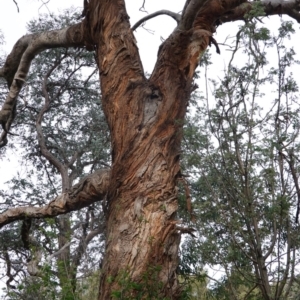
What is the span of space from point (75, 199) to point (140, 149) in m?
1.23

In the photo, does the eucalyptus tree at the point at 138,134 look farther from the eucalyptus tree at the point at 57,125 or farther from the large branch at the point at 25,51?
the eucalyptus tree at the point at 57,125

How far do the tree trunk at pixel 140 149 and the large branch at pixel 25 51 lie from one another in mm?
349

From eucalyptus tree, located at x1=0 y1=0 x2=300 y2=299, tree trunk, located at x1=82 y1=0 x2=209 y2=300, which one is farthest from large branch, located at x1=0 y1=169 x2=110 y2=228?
tree trunk, located at x1=82 y1=0 x2=209 y2=300

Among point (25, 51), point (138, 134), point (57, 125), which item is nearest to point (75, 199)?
point (138, 134)

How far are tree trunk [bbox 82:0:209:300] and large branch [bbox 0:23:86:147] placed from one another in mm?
349

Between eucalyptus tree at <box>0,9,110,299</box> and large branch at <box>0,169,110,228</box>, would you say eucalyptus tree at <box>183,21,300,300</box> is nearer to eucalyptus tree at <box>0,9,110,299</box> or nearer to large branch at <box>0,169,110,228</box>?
large branch at <box>0,169,110,228</box>

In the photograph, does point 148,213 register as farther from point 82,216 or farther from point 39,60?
point 39,60

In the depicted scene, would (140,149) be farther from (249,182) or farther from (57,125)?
(57,125)

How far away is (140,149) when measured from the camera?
588 cm

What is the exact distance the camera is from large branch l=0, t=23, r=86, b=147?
24.0 feet

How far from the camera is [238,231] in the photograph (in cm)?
499

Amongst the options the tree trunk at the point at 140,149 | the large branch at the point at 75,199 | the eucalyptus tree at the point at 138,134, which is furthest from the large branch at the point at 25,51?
the large branch at the point at 75,199

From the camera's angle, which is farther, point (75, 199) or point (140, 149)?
point (75, 199)

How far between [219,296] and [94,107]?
6497 mm
